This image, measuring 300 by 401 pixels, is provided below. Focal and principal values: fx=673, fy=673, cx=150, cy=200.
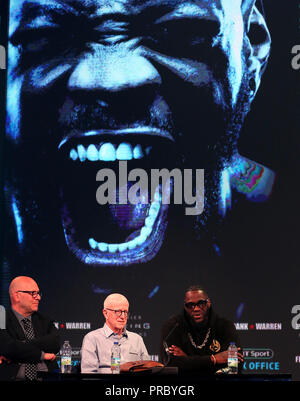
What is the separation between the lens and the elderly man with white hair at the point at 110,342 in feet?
14.5

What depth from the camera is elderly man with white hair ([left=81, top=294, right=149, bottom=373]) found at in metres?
4.41

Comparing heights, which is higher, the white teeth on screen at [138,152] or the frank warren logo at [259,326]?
the white teeth on screen at [138,152]

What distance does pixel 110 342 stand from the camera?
453cm

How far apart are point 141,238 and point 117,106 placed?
3.79 feet

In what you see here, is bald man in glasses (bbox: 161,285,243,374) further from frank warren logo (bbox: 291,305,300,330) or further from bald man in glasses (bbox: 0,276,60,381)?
frank warren logo (bbox: 291,305,300,330)

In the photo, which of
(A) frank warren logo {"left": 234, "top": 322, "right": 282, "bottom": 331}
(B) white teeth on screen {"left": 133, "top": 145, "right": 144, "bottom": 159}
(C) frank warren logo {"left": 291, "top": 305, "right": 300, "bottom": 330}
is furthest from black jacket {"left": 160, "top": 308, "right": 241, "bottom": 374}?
(B) white teeth on screen {"left": 133, "top": 145, "right": 144, "bottom": 159}

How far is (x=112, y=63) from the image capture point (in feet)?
19.1

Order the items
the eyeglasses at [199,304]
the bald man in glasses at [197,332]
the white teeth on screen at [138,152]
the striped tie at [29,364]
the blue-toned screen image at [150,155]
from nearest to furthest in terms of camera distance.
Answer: the striped tie at [29,364]
the bald man in glasses at [197,332]
the eyeglasses at [199,304]
the blue-toned screen image at [150,155]
the white teeth on screen at [138,152]

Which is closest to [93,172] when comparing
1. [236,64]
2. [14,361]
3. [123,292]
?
[123,292]

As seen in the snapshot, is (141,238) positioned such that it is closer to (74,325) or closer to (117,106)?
(74,325)

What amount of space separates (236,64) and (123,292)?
2153 mm

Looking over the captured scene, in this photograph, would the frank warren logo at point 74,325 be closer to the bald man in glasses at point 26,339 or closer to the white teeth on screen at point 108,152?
the bald man in glasses at point 26,339

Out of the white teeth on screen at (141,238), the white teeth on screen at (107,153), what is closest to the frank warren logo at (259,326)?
the white teeth on screen at (141,238)

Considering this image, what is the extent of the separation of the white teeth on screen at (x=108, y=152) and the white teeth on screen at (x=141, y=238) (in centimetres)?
39
